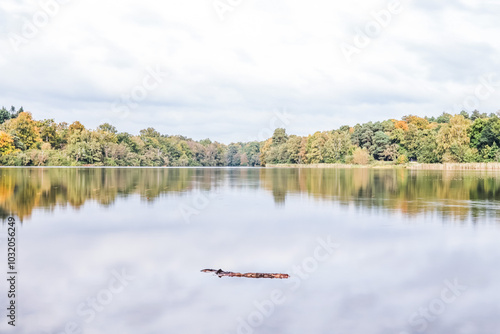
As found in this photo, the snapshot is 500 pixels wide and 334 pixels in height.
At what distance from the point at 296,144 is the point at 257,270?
109750 millimetres

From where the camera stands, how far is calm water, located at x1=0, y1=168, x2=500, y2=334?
6.07 meters

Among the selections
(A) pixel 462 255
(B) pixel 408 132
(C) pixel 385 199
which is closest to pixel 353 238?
(A) pixel 462 255

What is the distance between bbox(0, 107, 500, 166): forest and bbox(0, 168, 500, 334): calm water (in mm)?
67731

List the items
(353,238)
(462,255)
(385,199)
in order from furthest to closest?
(385,199), (353,238), (462,255)

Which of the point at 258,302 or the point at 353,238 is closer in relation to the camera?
the point at 258,302

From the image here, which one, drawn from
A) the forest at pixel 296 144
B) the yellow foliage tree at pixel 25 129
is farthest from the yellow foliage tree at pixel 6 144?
the yellow foliage tree at pixel 25 129

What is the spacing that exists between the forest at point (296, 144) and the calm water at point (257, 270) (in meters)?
67.7

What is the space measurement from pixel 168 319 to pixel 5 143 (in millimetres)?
84043

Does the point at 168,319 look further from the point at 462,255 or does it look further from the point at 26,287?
the point at 462,255

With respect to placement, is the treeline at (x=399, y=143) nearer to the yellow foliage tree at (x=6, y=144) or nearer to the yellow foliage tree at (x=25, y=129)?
the yellow foliage tree at (x=25, y=129)

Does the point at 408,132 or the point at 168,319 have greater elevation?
the point at 408,132

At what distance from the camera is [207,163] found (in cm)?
14962

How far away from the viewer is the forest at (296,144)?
77.6 metres

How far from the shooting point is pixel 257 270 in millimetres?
8477
